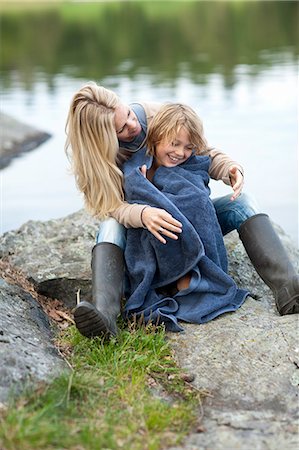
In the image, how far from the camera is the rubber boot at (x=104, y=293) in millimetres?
4477

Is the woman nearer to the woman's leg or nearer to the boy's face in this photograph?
the woman's leg

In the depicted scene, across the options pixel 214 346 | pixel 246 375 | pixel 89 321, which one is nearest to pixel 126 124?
pixel 89 321

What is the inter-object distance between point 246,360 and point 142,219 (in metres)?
0.91

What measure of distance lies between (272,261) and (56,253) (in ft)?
5.03

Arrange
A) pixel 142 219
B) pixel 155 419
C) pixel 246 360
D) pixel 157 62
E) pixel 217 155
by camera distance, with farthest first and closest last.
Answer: pixel 157 62, pixel 217 155, pixel 142 219, pixel 246 360, pixel 155 419

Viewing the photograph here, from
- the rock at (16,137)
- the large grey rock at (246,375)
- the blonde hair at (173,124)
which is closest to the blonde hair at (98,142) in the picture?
the blonde hair at (173,124)

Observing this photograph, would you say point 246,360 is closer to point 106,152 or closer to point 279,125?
point 106,152

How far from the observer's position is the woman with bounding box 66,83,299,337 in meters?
4.93

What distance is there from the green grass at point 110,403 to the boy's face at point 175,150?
93cm

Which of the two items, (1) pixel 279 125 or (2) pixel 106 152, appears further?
(1) pixel 279 125

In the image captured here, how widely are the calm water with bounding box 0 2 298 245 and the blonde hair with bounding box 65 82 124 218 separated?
22.9 inches

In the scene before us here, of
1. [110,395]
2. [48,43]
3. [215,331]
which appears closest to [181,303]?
[215,331]

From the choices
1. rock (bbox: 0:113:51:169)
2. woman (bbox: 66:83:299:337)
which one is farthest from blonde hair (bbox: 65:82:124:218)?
rock (bbox: 0:113:51:169)

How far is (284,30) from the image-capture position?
3200 cm
